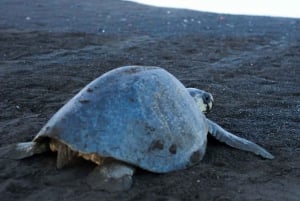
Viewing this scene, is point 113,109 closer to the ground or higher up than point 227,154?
higher up

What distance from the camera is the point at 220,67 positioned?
25.6 ft

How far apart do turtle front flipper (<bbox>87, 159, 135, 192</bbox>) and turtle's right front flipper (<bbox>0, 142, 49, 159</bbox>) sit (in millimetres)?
554

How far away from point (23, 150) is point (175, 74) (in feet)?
11.8

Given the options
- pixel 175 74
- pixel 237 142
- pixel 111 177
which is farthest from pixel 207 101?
pixel 175 74

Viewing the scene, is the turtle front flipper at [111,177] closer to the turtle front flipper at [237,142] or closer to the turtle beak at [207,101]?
the turtle front flipper at [237,142]

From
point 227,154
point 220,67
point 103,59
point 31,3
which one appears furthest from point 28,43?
point 31,3

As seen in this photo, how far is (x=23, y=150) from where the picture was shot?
12.2 feet

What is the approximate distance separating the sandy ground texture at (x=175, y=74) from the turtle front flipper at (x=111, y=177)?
0.05 metres

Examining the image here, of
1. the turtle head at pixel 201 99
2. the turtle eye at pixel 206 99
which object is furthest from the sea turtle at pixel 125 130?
the turtle eye at pixel 206 99

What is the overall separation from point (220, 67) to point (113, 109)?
4.68 metres

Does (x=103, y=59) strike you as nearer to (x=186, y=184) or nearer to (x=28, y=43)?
(x=28, y=43)

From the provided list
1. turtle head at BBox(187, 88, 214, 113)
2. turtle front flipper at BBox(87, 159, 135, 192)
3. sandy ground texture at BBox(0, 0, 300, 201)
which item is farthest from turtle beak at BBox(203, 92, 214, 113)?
turtle front flipper at BBox(87, 159, 135, 192)

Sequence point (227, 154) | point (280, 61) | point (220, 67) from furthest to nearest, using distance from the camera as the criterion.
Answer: point (280, 61) < point (220, 67) < point (227, 154)

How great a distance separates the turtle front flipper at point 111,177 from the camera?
3.18 meters
